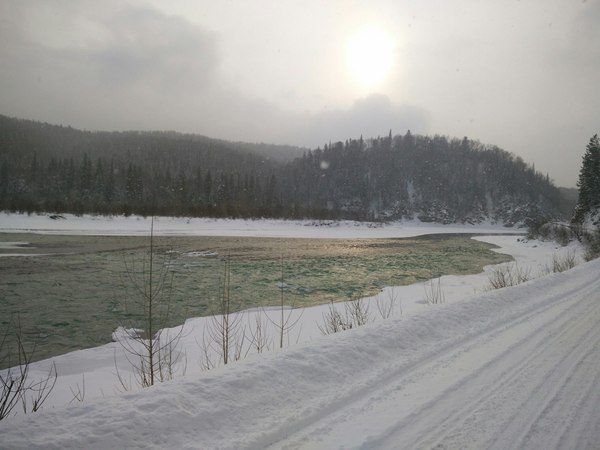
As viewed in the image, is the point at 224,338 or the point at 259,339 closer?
the point at 224,338

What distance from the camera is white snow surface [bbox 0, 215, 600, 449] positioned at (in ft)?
9.31

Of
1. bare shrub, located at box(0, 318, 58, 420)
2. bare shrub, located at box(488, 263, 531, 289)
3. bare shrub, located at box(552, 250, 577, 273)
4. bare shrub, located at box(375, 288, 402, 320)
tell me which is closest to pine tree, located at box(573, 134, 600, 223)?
bare shrub, located at box(552, 250, 577, 273)

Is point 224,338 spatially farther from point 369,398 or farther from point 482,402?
point 482,402

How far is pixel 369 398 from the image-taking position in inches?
145

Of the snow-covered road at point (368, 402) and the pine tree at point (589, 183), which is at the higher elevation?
the pine tree at point (589, 183)

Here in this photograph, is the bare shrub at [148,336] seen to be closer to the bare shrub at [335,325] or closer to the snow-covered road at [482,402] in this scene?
the bare shrub at [335,325]

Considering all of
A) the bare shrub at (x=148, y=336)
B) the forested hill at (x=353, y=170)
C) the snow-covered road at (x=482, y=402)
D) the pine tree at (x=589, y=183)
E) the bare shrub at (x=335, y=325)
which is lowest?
the bare shrub at (x=148, y=336)

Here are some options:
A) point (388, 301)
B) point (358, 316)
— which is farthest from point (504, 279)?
point (358, 316)

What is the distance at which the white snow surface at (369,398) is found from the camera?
9.31 ft

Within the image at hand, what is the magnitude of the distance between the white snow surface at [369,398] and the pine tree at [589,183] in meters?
48.6

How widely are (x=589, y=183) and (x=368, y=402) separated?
180 ft

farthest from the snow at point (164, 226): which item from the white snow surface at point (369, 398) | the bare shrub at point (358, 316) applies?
the white snow surface at point (369, 398)

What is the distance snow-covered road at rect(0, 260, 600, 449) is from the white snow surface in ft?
0.04

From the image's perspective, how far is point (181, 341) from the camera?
7.57 metres
